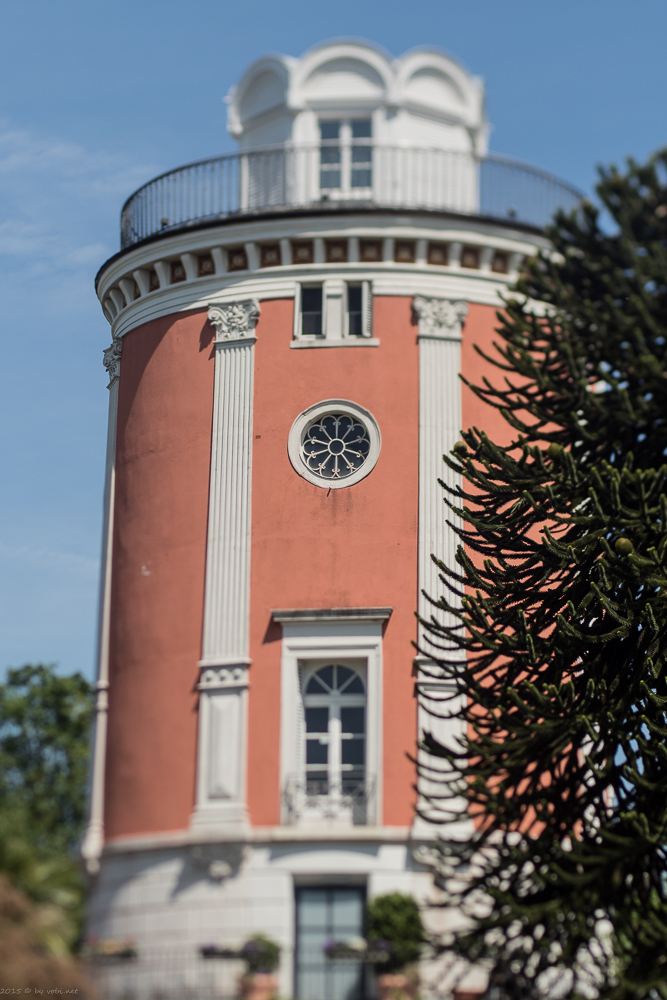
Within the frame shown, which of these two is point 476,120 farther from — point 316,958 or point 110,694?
point 316,958

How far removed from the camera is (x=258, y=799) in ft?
81.3

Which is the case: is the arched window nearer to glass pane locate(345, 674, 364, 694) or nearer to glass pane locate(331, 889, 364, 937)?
glass pane locate(345, 674, 364, 694)

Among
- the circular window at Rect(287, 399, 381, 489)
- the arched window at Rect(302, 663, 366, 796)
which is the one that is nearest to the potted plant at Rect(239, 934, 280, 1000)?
the arched window at Rect(302, 663, 366, 796)

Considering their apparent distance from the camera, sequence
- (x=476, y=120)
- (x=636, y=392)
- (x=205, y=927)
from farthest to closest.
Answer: (x=476, y=120) → (x=205, y=927) → (x=636, y=392)

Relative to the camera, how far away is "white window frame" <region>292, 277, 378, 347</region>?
27.3m

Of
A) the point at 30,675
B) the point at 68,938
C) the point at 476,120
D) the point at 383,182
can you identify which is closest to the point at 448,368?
the point at 383,182

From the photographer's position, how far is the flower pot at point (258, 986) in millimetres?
21969

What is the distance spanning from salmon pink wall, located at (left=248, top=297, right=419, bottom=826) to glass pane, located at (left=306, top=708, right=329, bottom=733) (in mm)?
650

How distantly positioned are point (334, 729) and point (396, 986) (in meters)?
4.66

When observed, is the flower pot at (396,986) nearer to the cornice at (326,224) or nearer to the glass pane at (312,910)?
the glass pane at (312,910)

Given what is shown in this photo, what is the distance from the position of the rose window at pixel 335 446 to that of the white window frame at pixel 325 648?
2.51 m

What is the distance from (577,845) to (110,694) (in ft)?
30.0

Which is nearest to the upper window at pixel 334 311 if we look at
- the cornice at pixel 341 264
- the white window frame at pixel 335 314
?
the white window frame at pixel 335 314

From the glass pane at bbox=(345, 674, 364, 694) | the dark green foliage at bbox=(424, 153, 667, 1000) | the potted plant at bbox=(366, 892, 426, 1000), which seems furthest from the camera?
the glass pane at bbox=(345, 674, 364, 694)
